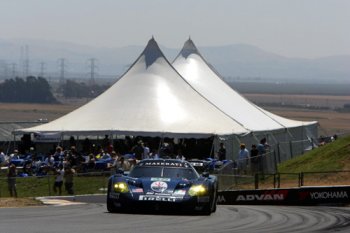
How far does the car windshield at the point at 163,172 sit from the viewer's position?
53.3 ft

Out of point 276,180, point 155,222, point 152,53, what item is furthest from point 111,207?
point 152,53

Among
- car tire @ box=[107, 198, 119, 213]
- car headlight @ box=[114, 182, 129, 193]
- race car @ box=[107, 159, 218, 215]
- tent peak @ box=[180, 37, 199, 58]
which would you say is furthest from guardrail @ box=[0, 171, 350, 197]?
tent peak @ box=[180, 37, 199, 58]

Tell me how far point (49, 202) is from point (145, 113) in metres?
19.1

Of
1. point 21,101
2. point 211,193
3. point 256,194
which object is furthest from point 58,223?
point 21,101

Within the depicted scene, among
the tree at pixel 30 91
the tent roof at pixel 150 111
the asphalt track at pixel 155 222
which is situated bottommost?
the asphalt track at pixel 155 222

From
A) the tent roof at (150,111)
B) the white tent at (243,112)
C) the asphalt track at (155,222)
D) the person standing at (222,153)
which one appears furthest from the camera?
the white tent at (243,112)

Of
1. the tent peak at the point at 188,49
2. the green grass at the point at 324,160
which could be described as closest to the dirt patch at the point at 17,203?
the green grass at the point at 324,160

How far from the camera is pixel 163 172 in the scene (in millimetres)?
16375

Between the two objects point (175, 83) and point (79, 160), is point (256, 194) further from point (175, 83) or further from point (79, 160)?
point (175, 83)

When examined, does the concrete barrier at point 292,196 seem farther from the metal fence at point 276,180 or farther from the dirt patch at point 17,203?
the dirt patch at point 17,203

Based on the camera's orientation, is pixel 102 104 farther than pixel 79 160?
Yes

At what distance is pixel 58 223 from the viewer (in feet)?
42.8

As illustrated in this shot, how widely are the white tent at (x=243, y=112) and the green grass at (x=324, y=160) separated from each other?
169 cm

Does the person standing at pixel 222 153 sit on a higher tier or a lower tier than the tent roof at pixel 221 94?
lower
